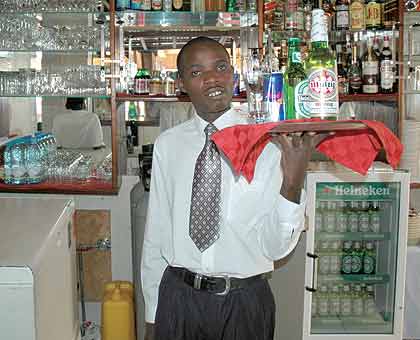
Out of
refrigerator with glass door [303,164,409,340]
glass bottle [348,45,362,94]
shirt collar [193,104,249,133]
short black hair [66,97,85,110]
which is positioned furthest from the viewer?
short black hair [66,97,85,110]

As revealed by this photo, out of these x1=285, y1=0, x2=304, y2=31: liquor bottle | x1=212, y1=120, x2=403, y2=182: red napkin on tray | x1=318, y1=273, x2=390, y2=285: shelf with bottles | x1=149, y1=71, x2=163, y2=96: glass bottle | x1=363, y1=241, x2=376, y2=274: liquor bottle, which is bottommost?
x1=318, y1=273, x2=390, y2=285: shelf with bottles

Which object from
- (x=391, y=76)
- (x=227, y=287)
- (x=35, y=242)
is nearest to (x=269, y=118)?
(x=35, y=242)

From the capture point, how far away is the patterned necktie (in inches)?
78.2

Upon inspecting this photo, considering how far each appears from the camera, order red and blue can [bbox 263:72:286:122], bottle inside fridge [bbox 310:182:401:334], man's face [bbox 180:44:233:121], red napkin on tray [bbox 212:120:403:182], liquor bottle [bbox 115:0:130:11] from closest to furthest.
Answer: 1. red napkin on tray [bbox 212:120:403:182]
2. red and blue can [bbox 263:72:286:122]
3. man's face [bbox 180:44:233:121]
4. bottle inside fridge [bbox 310:182:401:334]
5. liquor bottle [bbox 115:0:130:11]

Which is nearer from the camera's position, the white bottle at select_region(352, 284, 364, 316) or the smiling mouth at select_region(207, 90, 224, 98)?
the smiling mouth at select_region(207, 90, 224, 98)

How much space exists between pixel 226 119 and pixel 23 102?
2.13m

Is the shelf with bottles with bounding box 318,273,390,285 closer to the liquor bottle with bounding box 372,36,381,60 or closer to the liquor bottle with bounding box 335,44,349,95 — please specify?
the liquor bottle with bounding box 335,44,349,95

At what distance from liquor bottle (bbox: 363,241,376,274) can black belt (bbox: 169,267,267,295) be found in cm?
173

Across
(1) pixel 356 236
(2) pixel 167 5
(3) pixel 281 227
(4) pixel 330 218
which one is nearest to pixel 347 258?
(1) pixel 356 236

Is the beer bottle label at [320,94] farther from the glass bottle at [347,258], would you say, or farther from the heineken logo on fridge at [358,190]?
the glass bottle at [347,258]

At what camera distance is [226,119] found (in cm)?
207

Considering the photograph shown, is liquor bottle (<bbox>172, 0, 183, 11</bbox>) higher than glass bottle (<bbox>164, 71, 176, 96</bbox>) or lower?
higher

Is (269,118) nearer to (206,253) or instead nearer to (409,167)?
(206,253)

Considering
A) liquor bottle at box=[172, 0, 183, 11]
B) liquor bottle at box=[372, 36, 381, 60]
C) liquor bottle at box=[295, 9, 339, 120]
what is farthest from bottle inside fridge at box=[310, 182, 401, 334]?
liquor bottle at box=[295, 9, 339, 120]
